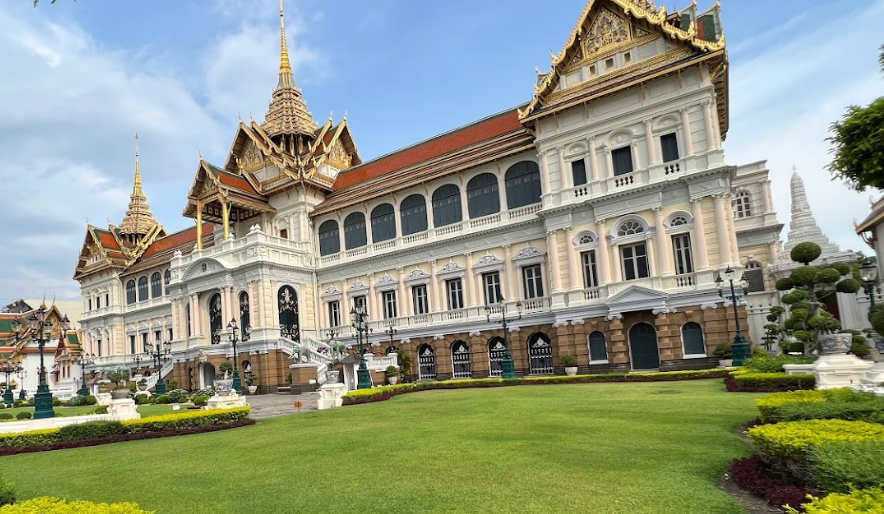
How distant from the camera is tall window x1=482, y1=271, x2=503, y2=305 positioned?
31.2 metres

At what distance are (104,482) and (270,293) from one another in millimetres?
27244

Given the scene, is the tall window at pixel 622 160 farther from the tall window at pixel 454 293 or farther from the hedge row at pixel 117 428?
the hedge row at pixel 117 428

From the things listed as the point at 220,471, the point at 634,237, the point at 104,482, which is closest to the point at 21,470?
the point at 104,482

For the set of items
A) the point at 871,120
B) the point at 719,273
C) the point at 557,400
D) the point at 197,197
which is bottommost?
the point at 557,400

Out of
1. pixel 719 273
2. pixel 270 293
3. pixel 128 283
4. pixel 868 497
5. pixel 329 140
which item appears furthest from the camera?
pixel 128 283

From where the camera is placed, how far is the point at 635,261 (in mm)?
26375

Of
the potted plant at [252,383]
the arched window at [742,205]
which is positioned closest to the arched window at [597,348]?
the arched window at [742,205]

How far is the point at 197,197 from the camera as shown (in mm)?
39219

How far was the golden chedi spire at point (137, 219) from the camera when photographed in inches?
2210

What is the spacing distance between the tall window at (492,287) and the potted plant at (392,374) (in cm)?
599

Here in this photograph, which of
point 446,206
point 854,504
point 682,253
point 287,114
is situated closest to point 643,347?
point 682,253

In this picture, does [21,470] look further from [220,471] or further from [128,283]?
[128,283]

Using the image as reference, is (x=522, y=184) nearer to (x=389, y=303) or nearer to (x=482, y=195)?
(x=482, y=195)

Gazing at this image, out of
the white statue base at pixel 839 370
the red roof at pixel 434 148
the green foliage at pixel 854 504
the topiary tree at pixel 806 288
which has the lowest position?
the white statue base at pixel 839 370
